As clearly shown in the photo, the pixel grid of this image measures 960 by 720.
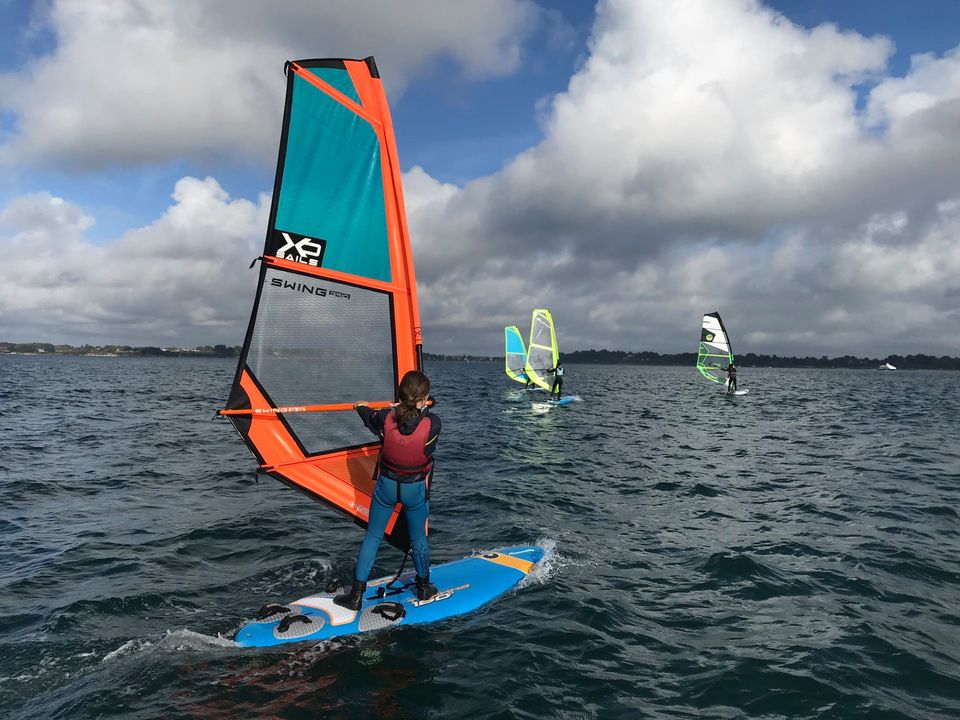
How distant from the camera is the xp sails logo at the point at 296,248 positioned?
562 centimetres

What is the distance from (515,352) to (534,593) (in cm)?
3517

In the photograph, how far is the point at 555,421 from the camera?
24.6m

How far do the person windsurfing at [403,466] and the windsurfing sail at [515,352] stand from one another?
34.9 meters

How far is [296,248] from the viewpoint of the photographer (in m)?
5.73

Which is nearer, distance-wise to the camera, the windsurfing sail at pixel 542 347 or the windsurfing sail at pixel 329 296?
the windsurfing sail at pixel 329 296

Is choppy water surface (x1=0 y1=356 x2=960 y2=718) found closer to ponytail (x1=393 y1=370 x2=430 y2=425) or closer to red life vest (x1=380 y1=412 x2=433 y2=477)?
red life vest (x1=380 y1=412 x2=433 y2=477)

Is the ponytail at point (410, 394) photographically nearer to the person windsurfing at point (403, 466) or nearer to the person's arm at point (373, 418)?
the person windsurfing at point (403, 466)

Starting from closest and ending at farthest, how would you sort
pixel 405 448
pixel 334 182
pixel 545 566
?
pixel 405 448
pixel 334 182
pixel 545 566

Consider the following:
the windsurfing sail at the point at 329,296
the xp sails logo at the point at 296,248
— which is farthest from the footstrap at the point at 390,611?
the xp sails logo at the point at 296,248

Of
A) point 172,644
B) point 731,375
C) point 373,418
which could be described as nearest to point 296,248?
point 373,418

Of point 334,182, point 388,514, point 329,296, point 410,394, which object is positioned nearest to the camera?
point 410,394

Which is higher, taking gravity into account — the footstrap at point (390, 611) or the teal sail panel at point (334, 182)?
the teal sail panel at point (334, 182)

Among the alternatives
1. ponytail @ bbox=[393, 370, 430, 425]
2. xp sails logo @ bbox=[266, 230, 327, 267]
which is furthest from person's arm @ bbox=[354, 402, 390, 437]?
xp sails logo @ bbox=[266, 230, 327, 267]

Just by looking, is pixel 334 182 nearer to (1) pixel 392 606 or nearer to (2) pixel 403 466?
(2) pixel 403 466
